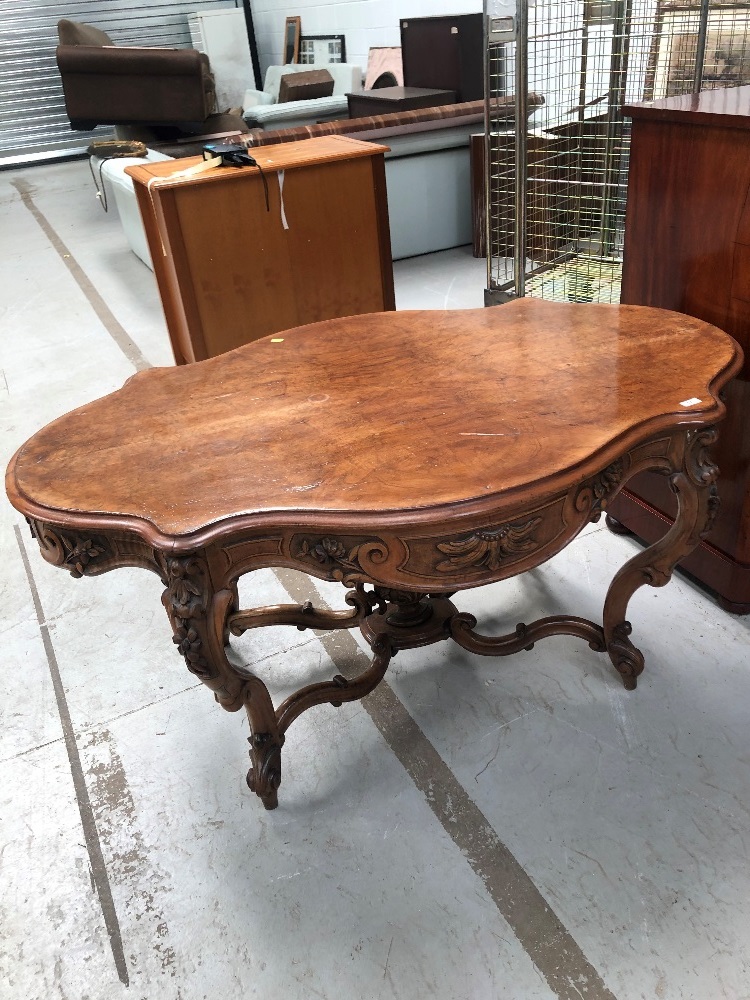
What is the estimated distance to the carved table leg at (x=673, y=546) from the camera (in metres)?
1.46

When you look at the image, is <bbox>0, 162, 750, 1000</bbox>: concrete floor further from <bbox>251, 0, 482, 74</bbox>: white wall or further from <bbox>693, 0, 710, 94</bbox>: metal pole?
<bbox>251, 0, 482, 74</bbox>: white wall

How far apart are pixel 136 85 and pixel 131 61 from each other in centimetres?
20

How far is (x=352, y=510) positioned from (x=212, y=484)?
0.25 m

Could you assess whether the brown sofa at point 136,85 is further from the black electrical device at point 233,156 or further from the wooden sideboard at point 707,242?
the wooden sideboard at point 707,242

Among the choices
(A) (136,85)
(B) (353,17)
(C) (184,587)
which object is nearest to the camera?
(C) (184,587)

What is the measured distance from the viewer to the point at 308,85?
24.6ft

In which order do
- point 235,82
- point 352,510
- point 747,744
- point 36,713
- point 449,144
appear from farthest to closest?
point 235,82 < point 449,144 < point 36,713 < point 747,744 < point 352,510

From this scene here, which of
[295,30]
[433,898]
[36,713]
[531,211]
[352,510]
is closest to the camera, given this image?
[352,510]

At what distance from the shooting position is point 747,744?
163 centimetres

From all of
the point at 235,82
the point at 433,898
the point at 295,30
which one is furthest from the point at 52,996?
the point at 235,82

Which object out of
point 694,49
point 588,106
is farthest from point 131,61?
point 694,49

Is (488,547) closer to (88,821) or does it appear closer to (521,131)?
(88,821)

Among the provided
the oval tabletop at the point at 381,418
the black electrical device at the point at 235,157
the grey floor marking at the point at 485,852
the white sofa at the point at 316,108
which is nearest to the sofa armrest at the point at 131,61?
the white sofa at the point at 316,108

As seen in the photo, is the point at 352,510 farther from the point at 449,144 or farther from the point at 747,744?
the point at 449,144
